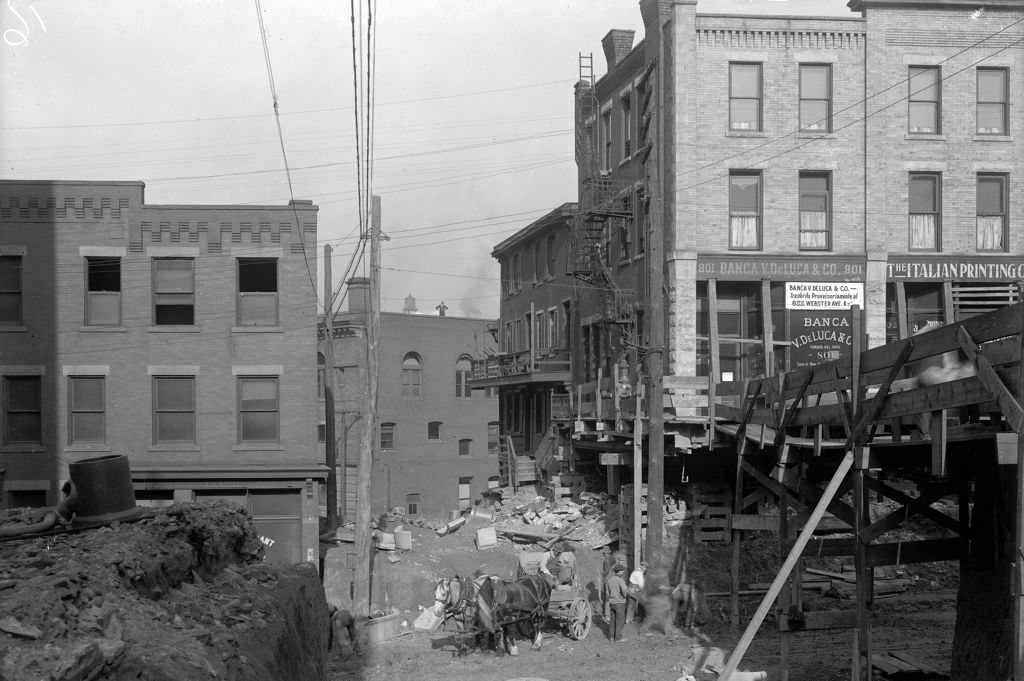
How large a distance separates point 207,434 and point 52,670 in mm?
26367

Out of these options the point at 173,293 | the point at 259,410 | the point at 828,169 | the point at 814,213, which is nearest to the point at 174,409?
the point at 259,410

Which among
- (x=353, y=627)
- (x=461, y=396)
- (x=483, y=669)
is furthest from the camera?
(x=461, y=396)

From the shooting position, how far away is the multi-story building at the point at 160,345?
29.6 metres

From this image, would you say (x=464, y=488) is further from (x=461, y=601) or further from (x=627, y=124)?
(x=461, y=601)

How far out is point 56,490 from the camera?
29.5 metres

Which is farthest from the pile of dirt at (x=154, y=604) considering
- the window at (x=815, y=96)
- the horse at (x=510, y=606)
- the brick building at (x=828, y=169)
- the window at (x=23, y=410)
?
the window at (x=815, y=96)

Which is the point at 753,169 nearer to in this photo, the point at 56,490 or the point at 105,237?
the point at 105,237

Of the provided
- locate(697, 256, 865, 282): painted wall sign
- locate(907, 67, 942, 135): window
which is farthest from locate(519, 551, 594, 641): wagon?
locate(907, 67, 942, 135): window

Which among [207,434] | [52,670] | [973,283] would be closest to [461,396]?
[207,434]

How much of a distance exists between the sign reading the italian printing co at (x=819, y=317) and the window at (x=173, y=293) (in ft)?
58.3

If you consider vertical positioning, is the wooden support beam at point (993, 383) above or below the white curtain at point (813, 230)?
below

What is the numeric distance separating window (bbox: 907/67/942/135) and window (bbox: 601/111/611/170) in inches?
412

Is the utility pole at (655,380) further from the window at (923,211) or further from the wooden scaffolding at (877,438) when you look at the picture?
the window at (923,211)

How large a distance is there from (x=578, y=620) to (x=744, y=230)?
43.8 ft
